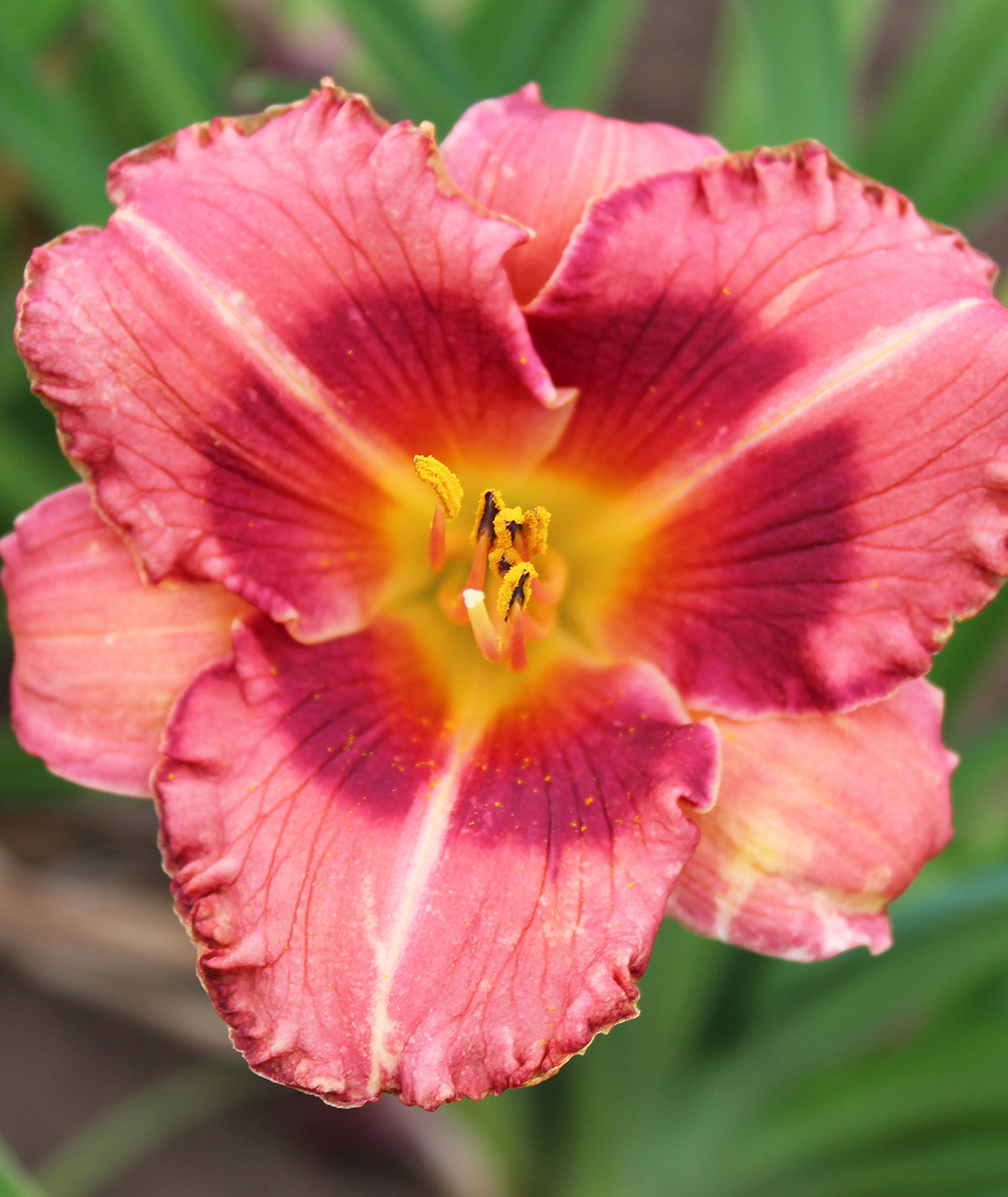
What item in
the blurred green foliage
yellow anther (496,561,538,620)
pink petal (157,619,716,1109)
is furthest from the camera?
the blurred green foliage

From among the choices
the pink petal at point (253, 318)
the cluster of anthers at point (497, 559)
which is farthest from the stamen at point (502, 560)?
the pink petal at point (253, 318)

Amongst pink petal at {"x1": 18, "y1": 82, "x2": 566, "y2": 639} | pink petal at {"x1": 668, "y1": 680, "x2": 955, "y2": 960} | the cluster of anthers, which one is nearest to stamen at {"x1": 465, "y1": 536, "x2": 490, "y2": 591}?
the cluster of anthers

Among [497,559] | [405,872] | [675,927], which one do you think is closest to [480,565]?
[497,559]

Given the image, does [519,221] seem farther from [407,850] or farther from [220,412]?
[407,850]

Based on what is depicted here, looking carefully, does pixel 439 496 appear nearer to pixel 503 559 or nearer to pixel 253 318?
pixel 503 559

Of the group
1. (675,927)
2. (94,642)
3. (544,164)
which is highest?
(544,164)

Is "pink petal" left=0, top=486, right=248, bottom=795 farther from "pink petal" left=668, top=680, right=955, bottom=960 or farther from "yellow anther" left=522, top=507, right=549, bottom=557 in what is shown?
"pink petal" left=668, top=680, right=955, bottom=960
